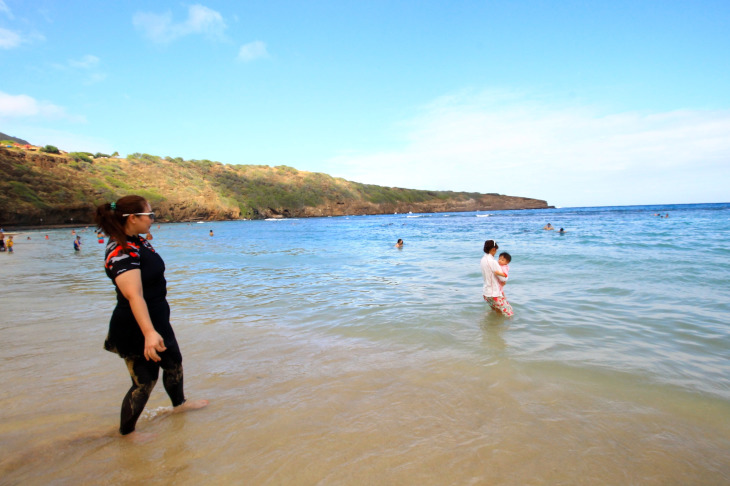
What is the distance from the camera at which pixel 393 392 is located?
11.7ft

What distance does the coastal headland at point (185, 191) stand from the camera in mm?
50906

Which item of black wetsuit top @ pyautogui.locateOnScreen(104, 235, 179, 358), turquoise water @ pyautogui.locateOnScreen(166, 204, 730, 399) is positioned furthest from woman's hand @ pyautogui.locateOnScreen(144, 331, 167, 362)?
turquoise water @ pyautogui.locateOnScreen(166, 204, 730, 399)

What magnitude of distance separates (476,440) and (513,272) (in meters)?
9.05

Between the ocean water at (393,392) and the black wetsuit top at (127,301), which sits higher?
the black wetsuit top at (127,301)

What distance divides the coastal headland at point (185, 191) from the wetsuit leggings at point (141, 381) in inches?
142

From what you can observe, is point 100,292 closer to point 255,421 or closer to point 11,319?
point 11,319

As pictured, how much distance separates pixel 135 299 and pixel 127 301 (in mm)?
183

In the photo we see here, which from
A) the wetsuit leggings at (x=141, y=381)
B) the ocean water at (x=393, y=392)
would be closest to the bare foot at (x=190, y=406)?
the ocean water at (x=393, y=392)

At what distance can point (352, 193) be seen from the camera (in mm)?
126688

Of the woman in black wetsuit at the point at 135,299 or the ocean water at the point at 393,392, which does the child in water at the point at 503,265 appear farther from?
the woman in black wetsuit at the point at 135,299

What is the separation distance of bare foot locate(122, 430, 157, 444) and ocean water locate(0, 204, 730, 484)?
0.15ft

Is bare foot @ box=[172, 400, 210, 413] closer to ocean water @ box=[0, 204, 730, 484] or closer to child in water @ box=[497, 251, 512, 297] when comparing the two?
ocean water @ box=[0, 204, 730, 484]

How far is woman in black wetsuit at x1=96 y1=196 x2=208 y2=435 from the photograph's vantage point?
246 cm

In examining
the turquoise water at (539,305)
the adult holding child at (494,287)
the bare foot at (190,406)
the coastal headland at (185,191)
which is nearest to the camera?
the bare foot at (190,406)
